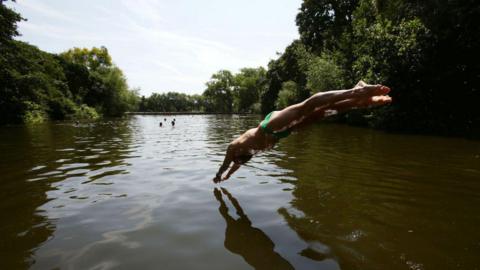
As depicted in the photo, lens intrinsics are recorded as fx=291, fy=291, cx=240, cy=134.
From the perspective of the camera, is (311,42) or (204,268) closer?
(204,268)

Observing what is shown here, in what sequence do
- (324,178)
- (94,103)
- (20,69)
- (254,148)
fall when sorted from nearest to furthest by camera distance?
(254,148) → (324,178) → (20,69) → (94,103)

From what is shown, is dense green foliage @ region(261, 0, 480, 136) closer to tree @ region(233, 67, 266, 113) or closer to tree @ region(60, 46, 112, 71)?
tree @ region(60, 46, 112, 71)

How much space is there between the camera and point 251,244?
12.2ft

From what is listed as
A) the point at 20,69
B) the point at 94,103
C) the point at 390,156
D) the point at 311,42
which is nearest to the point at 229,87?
the point at 94,103

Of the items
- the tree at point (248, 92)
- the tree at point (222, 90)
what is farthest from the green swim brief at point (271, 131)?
the tree at point (222, 90)

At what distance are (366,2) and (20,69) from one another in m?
35.7

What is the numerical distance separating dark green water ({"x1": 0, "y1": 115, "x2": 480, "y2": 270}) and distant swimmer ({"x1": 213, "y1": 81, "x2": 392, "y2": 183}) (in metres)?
1.11

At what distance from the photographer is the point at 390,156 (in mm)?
10289

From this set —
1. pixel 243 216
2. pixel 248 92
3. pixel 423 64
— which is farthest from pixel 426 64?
pixel 248 92

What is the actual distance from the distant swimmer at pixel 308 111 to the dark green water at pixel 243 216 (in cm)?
111

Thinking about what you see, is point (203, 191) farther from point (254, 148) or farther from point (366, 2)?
point (366, 2)

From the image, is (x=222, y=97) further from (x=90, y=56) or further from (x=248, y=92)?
(x=90, y=56)

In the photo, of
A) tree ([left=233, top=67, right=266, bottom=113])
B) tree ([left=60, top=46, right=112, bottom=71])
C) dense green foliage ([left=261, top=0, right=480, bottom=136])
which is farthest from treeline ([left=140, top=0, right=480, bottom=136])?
tree ([left=233, top=67, right=266, bottom=113])

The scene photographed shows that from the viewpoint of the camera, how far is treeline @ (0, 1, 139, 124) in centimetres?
2902
